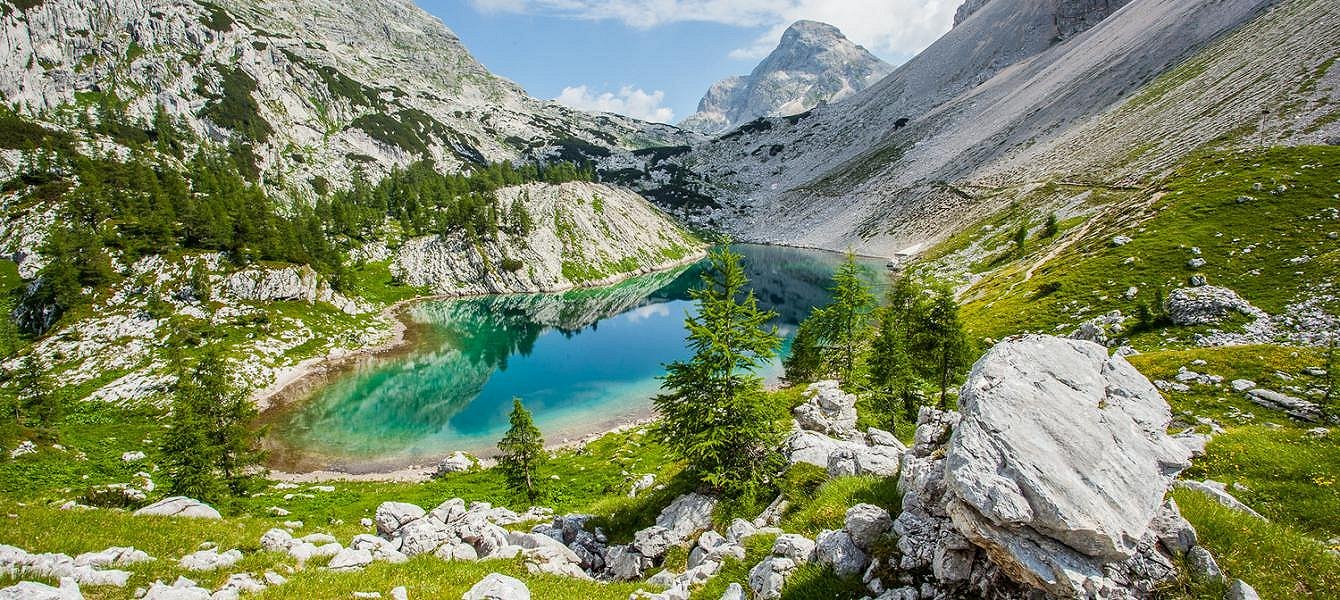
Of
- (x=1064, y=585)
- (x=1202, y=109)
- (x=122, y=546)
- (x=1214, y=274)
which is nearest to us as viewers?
(x=1064, y=585)

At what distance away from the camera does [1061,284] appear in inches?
2112

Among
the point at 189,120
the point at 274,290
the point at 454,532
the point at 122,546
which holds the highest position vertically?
the point at 189,120

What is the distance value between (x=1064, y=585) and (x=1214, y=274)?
→ 55.7 metres

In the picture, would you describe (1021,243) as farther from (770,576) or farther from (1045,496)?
(1045,496)

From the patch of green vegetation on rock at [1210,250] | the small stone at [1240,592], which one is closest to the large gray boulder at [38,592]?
the small stone at [1240,592]

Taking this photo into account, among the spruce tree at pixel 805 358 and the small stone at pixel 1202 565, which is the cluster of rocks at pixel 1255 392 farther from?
the spruce tree at pixel 805 358

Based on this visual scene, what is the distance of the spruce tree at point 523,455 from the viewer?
3216cm

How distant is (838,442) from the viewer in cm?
2114

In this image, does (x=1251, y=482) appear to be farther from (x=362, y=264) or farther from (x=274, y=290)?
(x=362, y=264)

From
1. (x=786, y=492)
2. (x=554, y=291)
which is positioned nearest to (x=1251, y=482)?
(x=786, y=492)

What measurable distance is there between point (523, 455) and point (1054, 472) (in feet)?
96.7

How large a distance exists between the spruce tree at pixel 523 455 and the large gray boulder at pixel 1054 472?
27.3 metres

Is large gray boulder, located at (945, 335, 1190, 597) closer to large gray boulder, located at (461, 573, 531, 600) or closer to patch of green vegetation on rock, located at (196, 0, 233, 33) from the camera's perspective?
large gray boulder, located at (461, 573, 531, 600)

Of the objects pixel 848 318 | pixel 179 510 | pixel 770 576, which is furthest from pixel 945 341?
pixel 179 510
